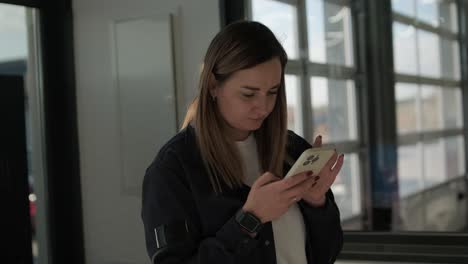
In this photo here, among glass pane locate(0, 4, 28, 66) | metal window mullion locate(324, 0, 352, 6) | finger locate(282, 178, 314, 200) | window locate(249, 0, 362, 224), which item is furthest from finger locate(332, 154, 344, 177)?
glass pane locate(0, 4, 28, 66)

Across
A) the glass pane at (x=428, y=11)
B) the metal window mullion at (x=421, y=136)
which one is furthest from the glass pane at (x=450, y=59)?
the metal window mullion at (x=421, y=136)

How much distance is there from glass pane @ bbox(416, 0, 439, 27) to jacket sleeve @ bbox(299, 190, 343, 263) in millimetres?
2151

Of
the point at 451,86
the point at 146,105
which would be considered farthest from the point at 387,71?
the point at 146,105

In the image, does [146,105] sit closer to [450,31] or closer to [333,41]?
[333,41]

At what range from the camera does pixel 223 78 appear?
130cm

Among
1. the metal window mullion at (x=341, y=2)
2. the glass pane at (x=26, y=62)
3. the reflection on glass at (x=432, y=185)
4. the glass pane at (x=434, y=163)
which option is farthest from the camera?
the glass pane at (x=434, y=163)

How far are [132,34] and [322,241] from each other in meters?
2.39

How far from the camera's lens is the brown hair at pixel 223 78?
127 centimetres

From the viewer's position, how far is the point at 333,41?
3.37 m

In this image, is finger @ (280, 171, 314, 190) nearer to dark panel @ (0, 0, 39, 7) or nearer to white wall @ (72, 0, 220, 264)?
white wall @ (72, 0, 220, 264)

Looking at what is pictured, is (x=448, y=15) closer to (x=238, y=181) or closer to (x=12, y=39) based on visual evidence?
(x=238, y=181)

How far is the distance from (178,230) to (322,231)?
0.40m

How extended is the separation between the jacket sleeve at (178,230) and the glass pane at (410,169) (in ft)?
7.70

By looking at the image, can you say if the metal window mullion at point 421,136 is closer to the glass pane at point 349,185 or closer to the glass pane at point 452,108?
the glass pane at point 452,108
